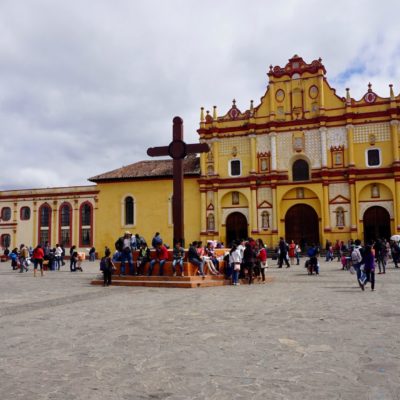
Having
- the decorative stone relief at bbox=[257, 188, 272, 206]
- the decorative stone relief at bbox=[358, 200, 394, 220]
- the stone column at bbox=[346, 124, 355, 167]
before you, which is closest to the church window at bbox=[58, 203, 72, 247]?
the decorative stone relief at bbox=[257, 188, 272, 206]

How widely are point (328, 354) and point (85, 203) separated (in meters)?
36.4

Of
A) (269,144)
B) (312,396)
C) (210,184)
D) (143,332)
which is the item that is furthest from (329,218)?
(312,396)

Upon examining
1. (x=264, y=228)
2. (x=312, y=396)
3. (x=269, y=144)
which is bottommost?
(x=312, y=396)

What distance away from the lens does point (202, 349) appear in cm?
570

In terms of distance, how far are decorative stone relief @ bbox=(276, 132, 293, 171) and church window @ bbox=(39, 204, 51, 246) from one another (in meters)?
21.0

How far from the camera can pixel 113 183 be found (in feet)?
128

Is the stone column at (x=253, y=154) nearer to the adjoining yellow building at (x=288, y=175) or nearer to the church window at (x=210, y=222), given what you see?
the adjoining yellow building at (x=288, y=175)

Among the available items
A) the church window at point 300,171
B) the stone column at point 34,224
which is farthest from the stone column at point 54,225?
the church window at point 300,171

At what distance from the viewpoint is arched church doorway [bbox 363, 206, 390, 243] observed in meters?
32.7

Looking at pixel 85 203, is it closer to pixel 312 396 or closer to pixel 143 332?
pixel 143 332

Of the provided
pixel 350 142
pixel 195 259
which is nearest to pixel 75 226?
pixel 350 142

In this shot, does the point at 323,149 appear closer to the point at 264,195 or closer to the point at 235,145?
the point at 264,195

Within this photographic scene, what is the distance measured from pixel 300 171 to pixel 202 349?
30665 mm

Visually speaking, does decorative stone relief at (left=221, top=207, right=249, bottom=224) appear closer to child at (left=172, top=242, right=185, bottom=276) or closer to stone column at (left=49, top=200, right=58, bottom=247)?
stone column at (left=49, top=200, right=58, bottom=247)
